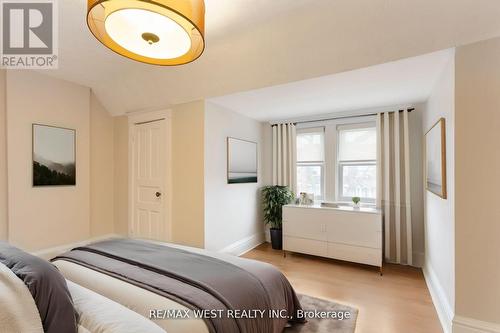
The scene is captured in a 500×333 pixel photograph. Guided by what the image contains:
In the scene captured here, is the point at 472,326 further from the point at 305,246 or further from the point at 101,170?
the point at 101,170

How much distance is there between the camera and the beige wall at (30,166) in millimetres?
2914

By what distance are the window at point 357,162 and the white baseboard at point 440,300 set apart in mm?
1204

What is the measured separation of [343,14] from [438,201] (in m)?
1.97

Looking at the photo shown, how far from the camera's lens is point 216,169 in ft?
11.0

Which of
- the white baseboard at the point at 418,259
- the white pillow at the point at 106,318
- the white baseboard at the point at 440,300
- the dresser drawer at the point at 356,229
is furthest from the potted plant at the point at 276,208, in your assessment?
the white pillow at the point at 106,318

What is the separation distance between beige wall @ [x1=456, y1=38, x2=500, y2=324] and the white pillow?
6.95 feet

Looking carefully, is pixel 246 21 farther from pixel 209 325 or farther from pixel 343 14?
pixel 209 325

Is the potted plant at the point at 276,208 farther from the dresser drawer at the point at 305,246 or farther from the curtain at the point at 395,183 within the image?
the curtain at the point at 395,183

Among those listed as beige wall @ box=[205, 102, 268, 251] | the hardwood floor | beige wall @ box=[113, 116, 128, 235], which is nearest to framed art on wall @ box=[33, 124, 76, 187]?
beige wall @ box=[113, 116, 128, 235]

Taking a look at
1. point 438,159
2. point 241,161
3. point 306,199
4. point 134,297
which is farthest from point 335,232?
point 134,297

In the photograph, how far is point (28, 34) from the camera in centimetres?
225

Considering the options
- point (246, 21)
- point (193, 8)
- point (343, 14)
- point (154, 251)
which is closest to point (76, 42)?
point (246, 21)

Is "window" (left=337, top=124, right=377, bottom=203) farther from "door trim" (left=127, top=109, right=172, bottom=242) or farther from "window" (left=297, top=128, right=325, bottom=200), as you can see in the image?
"door trim" (left=127, top=109, right=172, bottom=242)

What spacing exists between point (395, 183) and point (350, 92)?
151 centimetres
